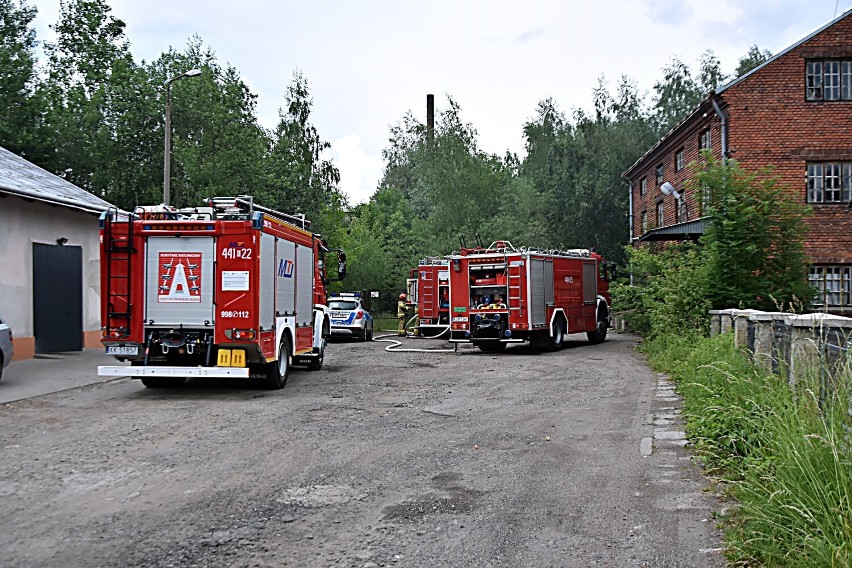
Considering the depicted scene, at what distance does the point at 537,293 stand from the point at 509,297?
0.81 m

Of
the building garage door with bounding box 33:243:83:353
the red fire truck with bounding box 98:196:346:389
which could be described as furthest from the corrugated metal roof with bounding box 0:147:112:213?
the red fire truck with bounding box 98:196:346:389

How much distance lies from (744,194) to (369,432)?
10.2 m

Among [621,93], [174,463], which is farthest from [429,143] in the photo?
[174,463]

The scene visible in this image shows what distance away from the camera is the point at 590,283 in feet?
88.5

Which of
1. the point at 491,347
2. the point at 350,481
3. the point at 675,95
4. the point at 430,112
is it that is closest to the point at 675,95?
the point at 675,95

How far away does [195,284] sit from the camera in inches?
504

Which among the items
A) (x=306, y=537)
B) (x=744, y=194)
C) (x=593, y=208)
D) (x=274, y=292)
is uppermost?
(x=593, y=208)

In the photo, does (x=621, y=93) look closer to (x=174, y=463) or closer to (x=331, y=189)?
(x=331, y=189)

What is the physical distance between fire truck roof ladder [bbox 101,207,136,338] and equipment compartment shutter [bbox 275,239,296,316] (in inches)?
92.2

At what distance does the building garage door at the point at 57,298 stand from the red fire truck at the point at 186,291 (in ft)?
25.0

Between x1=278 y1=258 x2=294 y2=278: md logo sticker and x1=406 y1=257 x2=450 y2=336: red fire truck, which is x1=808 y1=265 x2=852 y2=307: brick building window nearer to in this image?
x1=406 y1=257 x2=450 y2=336: red fire truck

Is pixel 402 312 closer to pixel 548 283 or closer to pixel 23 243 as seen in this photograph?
pixel 548 283

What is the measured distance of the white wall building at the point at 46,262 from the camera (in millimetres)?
18188

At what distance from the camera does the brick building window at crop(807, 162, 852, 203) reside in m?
25.4
